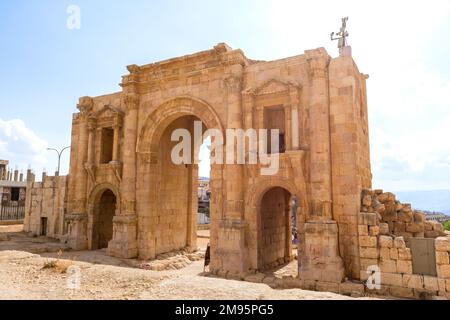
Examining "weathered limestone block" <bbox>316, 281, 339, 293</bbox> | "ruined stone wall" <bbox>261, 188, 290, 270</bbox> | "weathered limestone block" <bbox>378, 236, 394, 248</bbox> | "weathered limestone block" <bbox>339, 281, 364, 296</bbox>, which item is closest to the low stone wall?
"weathered limestone block" <bbox>378, 236, 394, 248</bbox>

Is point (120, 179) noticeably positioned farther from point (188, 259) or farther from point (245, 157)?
point (245, 157)

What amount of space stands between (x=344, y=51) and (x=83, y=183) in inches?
502

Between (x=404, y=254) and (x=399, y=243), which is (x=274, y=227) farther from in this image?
(x=404, y=254)

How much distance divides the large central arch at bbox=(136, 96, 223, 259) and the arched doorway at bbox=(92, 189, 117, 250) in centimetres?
313

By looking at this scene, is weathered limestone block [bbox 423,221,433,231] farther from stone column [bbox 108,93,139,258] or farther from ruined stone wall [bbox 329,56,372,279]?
stone column [bbox 108,93,139,258]

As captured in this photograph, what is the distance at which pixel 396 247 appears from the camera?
873 cm

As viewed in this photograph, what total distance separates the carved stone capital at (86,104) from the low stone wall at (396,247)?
13.2 metres

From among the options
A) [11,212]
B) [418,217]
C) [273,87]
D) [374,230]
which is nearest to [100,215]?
[273,87]

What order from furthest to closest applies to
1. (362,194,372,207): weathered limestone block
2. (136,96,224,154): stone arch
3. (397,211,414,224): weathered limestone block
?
(136,96,224,154): stone arch, (397,211,414,224): weathered limestone block, (362,194,372,207): weathered limestone block

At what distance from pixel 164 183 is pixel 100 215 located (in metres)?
3.86

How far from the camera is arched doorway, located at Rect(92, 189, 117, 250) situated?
15461 millimetres

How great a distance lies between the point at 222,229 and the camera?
1114 cm

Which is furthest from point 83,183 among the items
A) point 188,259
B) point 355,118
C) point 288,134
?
point 355,118

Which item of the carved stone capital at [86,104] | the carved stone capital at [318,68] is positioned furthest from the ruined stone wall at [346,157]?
the carved stone capital at [86,104]
